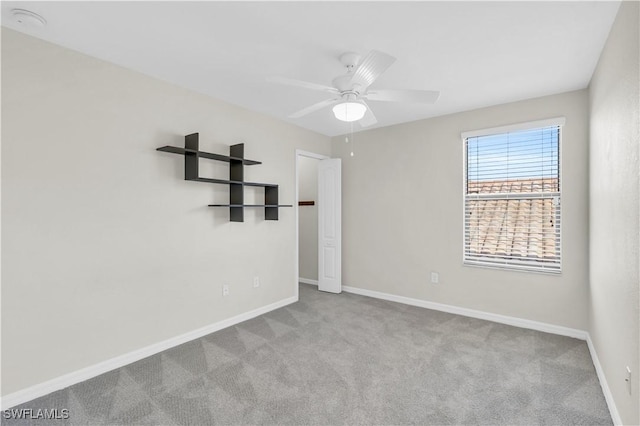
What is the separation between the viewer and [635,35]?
1.55 meters

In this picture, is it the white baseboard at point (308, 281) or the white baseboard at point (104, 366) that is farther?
the white baseboard at point (308, 281)

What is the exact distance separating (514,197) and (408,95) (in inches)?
82.9

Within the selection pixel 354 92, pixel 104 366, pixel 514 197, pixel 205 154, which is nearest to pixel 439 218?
pixel 514 197

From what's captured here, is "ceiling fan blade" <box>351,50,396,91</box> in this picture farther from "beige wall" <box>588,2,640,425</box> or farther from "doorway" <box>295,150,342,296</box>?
"doorway" <box>295,150,342,296</box>

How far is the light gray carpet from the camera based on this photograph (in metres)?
1.99

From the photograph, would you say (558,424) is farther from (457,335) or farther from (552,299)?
(552,299)

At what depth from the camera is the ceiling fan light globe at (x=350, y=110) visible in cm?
231

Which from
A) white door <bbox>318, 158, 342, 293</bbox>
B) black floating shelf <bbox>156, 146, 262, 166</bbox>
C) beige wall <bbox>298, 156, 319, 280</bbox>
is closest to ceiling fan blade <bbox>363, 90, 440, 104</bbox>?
black floating shelf <bbox>156, 146, 262, 166</bbox>

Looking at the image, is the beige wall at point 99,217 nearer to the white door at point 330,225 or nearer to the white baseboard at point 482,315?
the white door at point 330,225

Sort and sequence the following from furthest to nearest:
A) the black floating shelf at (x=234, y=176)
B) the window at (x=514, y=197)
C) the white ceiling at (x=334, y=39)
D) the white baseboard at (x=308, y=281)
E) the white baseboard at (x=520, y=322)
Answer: the white baseboard at (x=308, y=281)
the window at (x=514, y=197)
the black floating shelf at (x=234, y=176)
the white baseboard at (x=520, y=322)
the white ceiling at (x=334, y=39)

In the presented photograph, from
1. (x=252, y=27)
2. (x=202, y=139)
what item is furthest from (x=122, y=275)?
(x=252, y=27)

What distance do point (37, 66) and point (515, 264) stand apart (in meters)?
4.65

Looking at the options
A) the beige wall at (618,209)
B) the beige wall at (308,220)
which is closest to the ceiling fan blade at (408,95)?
the beige wall at (618,209)

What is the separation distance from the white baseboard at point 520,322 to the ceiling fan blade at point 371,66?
245cm
